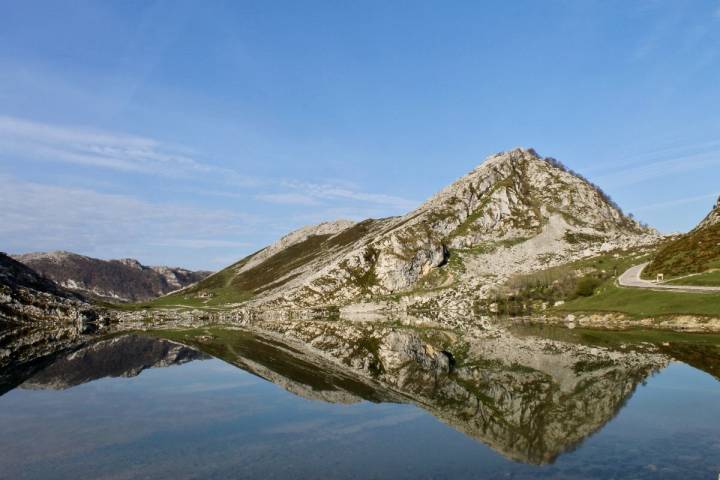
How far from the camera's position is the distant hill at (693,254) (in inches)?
3930

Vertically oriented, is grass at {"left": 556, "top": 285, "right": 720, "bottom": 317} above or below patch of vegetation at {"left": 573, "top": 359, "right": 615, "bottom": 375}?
above

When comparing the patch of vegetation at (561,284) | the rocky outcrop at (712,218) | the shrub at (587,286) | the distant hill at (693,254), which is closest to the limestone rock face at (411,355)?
the shrub at (587,286)

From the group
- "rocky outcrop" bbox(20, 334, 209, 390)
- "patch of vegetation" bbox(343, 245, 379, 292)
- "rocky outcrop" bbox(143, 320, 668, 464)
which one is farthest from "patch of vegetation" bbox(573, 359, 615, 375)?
"patch of vegetation" bbox(343, 245, 379, 292)

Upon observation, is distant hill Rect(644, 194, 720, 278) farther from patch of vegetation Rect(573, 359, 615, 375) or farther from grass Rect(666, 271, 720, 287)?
patch of vegetation Rect(573, 359, 615, 375)

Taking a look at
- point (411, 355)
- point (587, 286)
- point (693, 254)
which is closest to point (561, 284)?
point (587, 286)

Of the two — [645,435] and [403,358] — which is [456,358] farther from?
[645,435]

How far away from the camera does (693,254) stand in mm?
105938

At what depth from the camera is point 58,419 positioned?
35219 millimetres

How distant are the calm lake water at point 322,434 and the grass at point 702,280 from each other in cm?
5092

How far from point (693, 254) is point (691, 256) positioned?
1072 mm

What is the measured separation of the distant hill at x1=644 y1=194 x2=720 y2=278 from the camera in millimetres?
99812

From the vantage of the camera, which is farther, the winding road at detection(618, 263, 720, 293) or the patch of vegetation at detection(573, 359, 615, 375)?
the winding road at detection(618, 263, 720, 293)

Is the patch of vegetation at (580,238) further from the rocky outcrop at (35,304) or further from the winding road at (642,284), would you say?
the rocky outcrop at (35,304)

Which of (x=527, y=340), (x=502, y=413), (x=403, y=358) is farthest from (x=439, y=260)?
(x=502, y=413)
